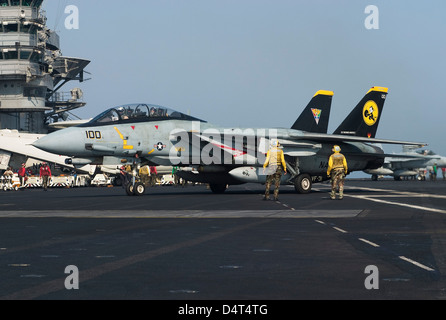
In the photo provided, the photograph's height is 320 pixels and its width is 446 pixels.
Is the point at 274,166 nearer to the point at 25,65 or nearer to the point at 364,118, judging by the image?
the point at 364,118

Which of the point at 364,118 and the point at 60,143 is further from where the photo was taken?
the point at 364,118

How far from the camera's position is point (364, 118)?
32.3 metres

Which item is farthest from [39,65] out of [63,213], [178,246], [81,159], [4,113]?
[178,246]

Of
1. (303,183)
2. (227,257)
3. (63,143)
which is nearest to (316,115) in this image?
(303,183)

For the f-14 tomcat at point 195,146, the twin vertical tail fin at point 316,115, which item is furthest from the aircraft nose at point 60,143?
the twin vertical tail fin at point 316,115

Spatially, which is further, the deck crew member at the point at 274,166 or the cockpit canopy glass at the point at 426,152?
the cockpit canopy glass at the point at 426,152

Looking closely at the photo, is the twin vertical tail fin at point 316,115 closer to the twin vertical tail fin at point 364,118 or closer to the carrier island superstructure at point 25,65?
the twin vertical tail fin at point 364,118

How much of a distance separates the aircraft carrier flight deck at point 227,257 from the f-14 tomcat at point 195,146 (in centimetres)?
993

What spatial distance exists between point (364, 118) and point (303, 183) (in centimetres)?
590

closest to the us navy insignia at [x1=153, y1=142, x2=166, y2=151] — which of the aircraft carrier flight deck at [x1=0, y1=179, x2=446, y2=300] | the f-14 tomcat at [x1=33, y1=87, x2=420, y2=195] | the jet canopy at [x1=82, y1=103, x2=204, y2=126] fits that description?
the f-14 tomcat at [x1=33, y1=87, x2=420, y2=195]

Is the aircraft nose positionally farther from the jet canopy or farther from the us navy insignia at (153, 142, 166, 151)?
the us navy insignia at (153, 142, 166, 151)

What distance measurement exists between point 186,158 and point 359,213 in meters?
11.4

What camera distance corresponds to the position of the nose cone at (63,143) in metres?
24.4
